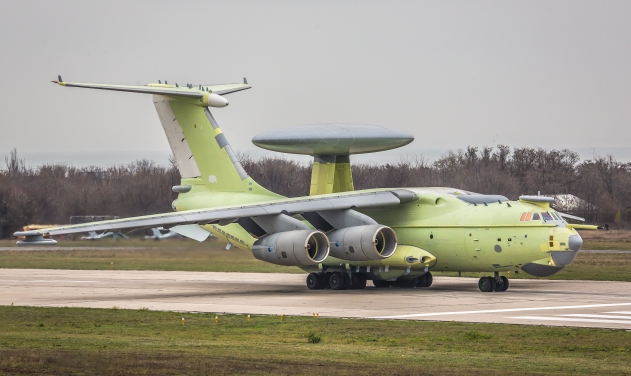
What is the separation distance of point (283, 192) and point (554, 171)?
24.1 metres

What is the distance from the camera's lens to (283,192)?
3903 centimetres

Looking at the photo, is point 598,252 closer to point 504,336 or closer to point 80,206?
point 80,206

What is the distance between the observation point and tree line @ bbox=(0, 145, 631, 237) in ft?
98.7

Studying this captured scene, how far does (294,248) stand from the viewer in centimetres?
2247

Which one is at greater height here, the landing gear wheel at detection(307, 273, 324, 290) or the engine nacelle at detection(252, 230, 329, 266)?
the engine nacelle at detection(252, 230, 329, 266)

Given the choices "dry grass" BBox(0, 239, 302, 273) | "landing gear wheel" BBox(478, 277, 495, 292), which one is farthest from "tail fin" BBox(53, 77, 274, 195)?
"landing gear wheel" BBox(478, 277, 495, 292)

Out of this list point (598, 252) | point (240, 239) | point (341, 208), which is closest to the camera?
point (341, 208)

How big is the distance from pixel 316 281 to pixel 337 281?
2.24ft

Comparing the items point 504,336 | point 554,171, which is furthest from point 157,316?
point 554,171

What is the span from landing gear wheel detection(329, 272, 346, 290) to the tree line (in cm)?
754

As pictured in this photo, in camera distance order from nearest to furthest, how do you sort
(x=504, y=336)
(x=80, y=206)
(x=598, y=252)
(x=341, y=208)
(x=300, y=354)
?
(x=300, y=354)
(x=504, y=336)
(x=341, y=208)
(x=80, y=206)
(x=598, y=252)

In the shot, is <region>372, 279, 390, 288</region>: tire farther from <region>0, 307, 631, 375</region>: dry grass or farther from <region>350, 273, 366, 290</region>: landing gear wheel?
<region>0, 307, 631, 375</region>: dry grass

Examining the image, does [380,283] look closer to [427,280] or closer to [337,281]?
[427,280]

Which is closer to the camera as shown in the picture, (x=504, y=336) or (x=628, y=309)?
(x=504, y=336)
